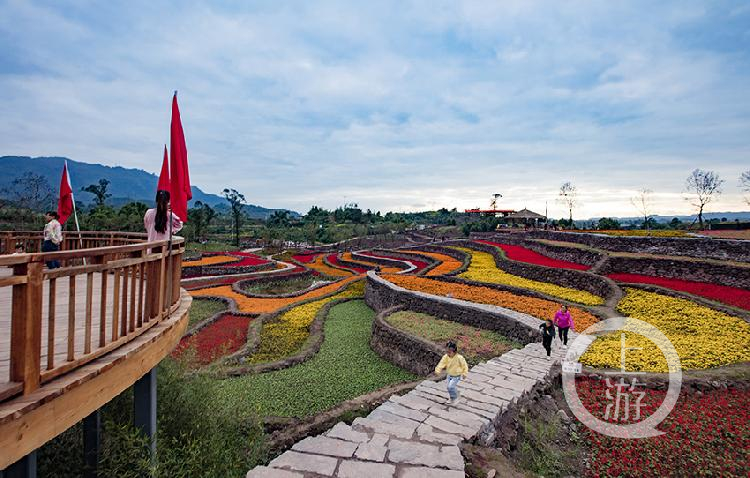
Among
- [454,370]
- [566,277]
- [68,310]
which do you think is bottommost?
[454,370]

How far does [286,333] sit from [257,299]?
7847 millimetres

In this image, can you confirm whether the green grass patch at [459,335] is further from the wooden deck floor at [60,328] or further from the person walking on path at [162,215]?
the wooden deck floor at [60,328]

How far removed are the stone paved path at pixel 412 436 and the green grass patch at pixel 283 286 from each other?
64.4 feet

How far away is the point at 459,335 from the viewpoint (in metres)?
11.9

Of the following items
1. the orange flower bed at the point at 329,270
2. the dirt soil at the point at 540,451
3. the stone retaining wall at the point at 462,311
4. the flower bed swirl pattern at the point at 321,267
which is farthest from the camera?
the flower bed swirl pattern at the point at 321,267

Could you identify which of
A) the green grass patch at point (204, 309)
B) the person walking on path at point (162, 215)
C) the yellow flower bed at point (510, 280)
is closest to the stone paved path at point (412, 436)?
the person walking on path at point (162, 215)

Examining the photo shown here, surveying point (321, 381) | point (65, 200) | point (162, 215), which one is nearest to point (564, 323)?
point (321, 381)

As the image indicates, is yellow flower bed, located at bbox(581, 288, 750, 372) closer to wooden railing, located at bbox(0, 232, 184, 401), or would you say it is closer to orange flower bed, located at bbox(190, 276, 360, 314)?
wooden railing, located at bbox(0, 232, 184, 401)

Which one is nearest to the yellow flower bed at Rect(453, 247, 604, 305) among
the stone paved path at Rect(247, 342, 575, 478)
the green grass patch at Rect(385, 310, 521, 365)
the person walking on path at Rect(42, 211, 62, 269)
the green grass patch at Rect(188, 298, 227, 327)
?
the green grass patch at Rect(385, 310, 521, 365)

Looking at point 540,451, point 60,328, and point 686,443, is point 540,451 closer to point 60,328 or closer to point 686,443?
point 686,443

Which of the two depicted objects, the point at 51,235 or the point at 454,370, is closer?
the point at 454,370

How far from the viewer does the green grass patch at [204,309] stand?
17.6 m

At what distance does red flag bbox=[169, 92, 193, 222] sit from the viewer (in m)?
4.80

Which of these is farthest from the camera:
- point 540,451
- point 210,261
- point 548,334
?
point 210,261
